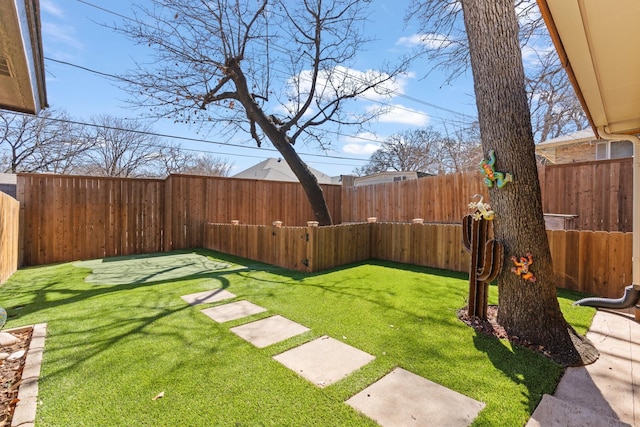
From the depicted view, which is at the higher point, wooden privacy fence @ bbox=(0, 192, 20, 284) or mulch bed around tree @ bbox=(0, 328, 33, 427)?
wooden privacy fence @ bbox=(0, 192, 20, 284)

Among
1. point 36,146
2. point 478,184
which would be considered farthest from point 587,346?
point 36,146

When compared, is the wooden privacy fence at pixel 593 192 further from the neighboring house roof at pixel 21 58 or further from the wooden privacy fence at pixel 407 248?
the neighboring house roof at pixel 21 58

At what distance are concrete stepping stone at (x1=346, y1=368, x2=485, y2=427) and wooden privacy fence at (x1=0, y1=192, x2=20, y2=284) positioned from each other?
18.2 feet

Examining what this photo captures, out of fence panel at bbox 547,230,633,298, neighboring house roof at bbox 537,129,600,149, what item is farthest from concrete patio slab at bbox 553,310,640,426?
neighboring house roof at bbox 537,129,600,149

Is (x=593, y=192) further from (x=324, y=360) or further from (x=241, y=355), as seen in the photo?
(x=241, y=355)

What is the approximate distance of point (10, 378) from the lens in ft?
6.57

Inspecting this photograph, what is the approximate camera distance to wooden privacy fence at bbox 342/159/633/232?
5219 millimetres

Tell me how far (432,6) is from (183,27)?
5344mm

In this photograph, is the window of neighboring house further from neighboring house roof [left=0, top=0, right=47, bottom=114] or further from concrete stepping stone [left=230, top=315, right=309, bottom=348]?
neighboring house roof [left=0, top=0, right=47, bottom=114]

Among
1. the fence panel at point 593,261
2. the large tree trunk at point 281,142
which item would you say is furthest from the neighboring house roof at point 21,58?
the fence panel at point 593,261

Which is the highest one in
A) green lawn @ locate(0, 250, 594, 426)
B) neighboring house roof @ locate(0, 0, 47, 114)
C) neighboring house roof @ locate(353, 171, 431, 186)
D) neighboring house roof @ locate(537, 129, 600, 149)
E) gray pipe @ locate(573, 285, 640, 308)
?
neighboring house roof @ locate(537, 129, 600, 149)

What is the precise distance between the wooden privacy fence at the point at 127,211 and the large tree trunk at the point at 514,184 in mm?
7213

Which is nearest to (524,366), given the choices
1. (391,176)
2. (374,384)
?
(374,384)

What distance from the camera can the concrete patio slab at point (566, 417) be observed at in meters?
1.57
